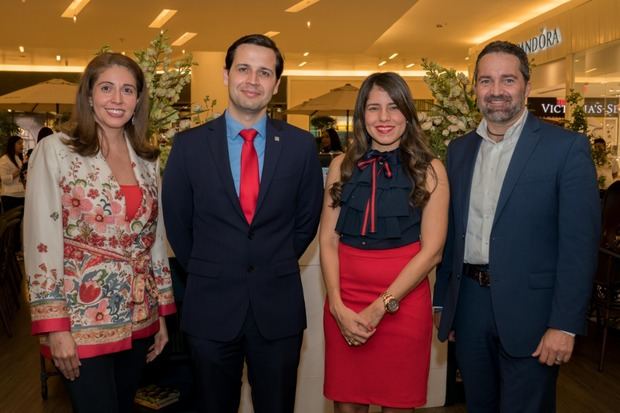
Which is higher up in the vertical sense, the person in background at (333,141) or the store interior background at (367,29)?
the store interior background at (367,29)

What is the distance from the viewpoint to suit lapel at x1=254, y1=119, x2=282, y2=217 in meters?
2.45

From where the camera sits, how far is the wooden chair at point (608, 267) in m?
5.11

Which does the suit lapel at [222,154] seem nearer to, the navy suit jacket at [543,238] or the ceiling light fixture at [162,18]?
the navy suit jacket at [543,238]

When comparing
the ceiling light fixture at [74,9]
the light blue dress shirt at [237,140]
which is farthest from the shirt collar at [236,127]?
the ceiling light fixture at [74,9]

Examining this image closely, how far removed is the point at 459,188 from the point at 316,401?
80.0 inches

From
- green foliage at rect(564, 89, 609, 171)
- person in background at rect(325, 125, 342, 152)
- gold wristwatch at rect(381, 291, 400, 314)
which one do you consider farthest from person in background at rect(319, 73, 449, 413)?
person in background at rect(325, 125, 342, 152)

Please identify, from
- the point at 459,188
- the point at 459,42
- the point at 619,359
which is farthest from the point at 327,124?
the point at 459,188

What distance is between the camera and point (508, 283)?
2477 mm

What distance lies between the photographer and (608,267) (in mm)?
5168

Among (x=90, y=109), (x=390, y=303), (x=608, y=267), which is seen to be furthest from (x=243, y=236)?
(x=608, y=267)

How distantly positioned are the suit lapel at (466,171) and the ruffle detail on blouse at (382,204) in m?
0.20

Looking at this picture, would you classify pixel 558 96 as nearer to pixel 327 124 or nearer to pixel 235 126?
pixel 327 124

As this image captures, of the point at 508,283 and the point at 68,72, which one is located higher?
the point at 68,72

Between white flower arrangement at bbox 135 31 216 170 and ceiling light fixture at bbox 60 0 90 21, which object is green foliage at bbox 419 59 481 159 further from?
ceiling light fixture at bbox 60 0 90 21
